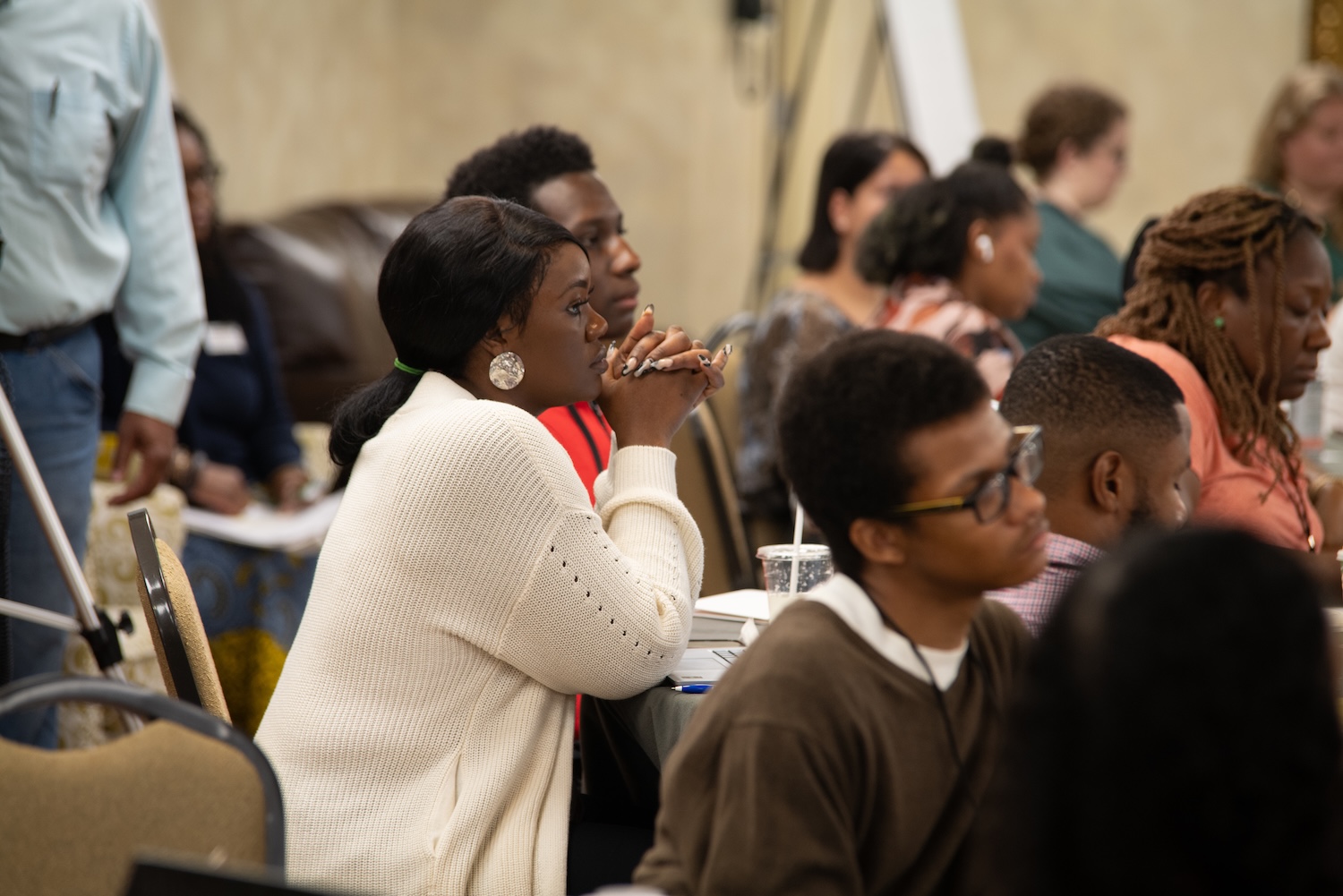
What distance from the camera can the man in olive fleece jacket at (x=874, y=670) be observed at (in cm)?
113

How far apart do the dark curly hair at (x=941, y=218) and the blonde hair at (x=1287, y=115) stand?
50.5 inches

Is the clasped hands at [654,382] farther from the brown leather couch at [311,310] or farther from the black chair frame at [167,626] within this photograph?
the brown leather couch at [311,310]

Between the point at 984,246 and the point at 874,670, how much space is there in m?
2.27

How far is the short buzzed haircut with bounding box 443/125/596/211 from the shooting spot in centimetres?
238

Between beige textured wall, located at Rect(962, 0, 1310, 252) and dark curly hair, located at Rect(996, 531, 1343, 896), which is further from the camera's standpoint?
beige textured wall, located at Rect(962, 0, 1310, 252)

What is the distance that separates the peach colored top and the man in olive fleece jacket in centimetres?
99

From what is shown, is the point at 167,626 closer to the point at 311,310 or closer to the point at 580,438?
the point at 580,438

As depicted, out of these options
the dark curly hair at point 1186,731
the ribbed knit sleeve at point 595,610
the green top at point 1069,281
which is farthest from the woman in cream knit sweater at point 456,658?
the green top at point 1069,281

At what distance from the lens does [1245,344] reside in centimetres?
221

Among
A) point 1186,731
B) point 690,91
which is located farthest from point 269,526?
point 690,91

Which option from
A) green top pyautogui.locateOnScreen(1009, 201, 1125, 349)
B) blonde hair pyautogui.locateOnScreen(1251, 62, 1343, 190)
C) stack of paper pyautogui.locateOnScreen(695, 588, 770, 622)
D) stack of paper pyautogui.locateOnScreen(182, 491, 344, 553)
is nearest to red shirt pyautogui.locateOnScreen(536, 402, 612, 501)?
stack of paper pyautogui.locateOnScreen(695, 588, 770, 622)

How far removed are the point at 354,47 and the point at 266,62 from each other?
81 cm

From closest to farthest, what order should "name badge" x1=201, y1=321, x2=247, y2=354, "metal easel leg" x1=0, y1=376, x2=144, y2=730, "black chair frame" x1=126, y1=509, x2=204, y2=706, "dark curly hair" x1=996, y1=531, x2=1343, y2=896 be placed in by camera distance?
"dark curly hair" x1=996, y1=531, x2=1343, y2=896 < "black chair frame" x1=126, y1=509, x2=204, y2=706 < "metal easel leg" x1=0, y1=376, x2=144, y2=730 < "name badge" x1=201, y1=321, x2=247, y2=354

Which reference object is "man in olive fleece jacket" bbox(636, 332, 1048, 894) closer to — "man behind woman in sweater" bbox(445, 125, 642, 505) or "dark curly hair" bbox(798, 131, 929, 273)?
"man behind woman in sweater" bbox(445, 125, 642, 505)
